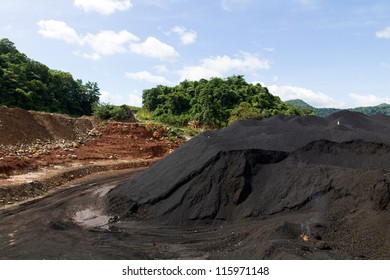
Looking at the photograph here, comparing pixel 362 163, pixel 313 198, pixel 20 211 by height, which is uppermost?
pixel 362 163

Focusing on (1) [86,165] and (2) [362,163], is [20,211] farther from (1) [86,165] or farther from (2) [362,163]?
(2) [362,163]

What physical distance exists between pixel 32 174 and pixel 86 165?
3353mm

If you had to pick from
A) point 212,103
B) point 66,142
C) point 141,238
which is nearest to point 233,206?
point 141,238

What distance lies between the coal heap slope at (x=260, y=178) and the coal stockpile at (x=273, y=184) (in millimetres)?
28

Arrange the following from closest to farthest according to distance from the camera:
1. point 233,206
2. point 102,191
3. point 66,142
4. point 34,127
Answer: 1. point 233,206
2. point 102,191
3. point 34,127
4. point 66,142

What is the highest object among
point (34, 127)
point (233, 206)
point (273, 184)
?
point (34, 127)

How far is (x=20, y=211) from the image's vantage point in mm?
12141

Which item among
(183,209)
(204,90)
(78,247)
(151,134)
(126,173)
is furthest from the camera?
(204,90)

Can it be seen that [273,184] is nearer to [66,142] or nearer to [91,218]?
[91,218]

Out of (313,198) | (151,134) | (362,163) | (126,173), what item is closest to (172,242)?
(313,198)

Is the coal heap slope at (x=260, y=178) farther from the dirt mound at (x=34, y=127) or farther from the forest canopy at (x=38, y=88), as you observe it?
the forest canopy at (x=38, y=88)

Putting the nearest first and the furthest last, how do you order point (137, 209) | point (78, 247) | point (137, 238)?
1. point (78, 247)
2. point (137, 238)
3. point (137, 209)

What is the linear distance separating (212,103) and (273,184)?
27387 millimetres

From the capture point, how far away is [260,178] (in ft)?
36.6
